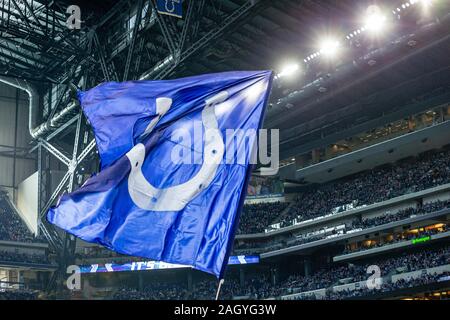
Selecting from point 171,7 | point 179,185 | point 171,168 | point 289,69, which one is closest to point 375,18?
point 289,69

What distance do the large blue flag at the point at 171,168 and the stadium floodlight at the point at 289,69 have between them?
31.4m

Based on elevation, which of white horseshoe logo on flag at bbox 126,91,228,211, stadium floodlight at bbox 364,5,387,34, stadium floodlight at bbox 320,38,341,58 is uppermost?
stadium floodlight at bbox 364,5,387,34

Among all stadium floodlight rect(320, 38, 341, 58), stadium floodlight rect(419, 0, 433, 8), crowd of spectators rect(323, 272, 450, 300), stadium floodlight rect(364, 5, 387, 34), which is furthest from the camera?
crowd of spectators rect(323, 272, 450, 300)

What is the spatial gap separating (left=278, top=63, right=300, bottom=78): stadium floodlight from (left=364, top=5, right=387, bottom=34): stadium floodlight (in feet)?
20.1

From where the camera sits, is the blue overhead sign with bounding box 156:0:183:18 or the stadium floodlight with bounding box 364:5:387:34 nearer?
the blue overhead sign with bounding box 156:0:183:18

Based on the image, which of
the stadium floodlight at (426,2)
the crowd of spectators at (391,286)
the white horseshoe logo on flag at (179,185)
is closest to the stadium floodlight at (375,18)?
the stadium floodlight at (426,2)

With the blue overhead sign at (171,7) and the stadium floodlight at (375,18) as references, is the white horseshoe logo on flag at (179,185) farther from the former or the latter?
the stadium floodlight at (375,18)

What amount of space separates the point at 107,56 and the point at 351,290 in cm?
2198

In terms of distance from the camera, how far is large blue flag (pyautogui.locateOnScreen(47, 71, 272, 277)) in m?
10.3

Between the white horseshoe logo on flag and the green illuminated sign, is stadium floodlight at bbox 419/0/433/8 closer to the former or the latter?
the green illuminated sign

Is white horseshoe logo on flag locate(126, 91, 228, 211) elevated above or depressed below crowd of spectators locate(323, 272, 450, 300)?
above

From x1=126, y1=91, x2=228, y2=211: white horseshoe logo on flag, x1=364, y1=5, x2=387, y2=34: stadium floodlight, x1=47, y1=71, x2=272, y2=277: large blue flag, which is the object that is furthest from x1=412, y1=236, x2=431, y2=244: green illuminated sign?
x1=126, y1=91, x2=228, y2=211: white horseshoe logo on flag

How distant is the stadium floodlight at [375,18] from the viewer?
1444 inches

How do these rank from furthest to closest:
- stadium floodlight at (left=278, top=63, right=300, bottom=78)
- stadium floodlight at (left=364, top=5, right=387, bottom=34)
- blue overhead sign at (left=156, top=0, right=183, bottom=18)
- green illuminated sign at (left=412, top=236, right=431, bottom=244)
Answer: green illuminated sign at (left=412, top=236, right=431, bottom=244) < stadium floodlight at (left=278, top=63, right=300, bottom=78) < stadium floodlight at (left=364, top=5, right=387, bottom=34) < blue overhead sign at (left=156, top=0, right=183, bottom=18)
